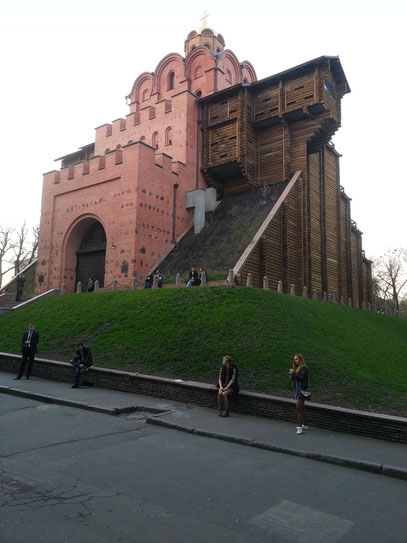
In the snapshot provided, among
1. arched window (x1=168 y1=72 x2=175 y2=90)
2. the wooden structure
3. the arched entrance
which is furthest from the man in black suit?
arched window (x1=168 y1=72 x2=175 y2=90)

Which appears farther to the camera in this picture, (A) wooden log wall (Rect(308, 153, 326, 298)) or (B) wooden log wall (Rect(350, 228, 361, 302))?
(B) wooden log wall (Rect(350, 228, 361, 302))

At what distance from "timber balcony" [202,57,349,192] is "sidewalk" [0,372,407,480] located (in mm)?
20581

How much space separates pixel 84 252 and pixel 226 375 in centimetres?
2074

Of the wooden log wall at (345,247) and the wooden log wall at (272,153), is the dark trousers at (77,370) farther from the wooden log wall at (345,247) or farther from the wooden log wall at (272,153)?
the wooden log wall at (345,247)

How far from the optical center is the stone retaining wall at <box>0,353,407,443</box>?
7.43 metres

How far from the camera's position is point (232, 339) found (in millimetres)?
12211

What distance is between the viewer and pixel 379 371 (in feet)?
38.4

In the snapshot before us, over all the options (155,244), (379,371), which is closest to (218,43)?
(155,244)

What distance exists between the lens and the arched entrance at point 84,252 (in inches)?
1067

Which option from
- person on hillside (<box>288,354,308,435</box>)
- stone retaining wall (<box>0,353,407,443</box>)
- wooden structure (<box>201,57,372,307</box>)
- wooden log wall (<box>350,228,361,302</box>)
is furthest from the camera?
wooden log wall (<box>350,228,361,302</box>)

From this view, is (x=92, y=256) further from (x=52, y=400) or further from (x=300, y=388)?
(x=300, y=388)

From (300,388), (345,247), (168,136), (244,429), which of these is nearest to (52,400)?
(244,429)

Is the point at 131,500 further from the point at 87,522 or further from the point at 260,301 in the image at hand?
the point at 260,301

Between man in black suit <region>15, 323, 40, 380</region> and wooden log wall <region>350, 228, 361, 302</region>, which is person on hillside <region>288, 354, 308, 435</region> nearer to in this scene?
man in black suit <region>15, 323, 40, 380</region>
